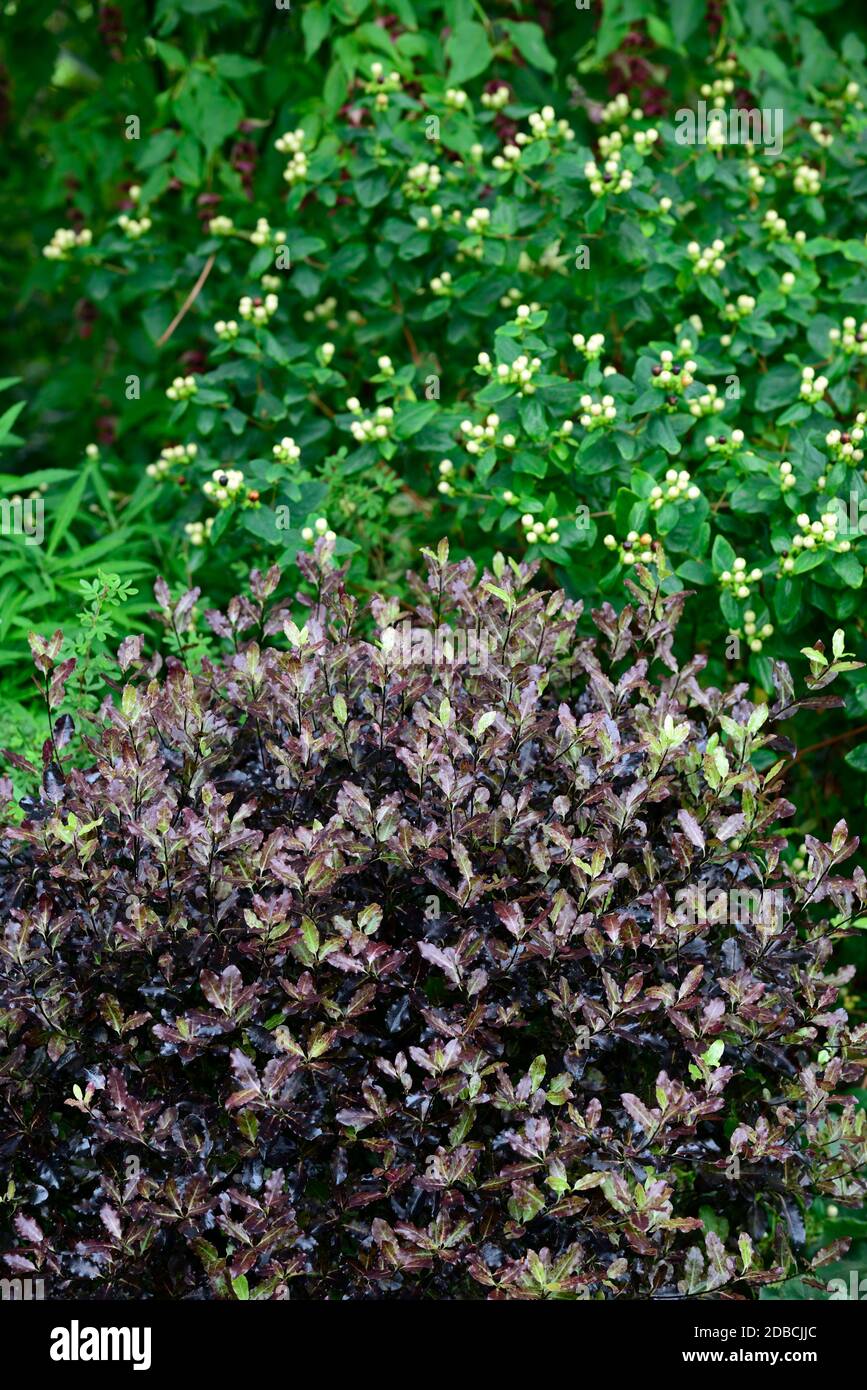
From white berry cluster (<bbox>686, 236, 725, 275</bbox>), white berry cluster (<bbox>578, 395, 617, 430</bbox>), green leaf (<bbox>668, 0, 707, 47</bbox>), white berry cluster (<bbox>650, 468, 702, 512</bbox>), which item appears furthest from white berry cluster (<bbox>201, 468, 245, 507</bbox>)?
green leaf (<bbox>668, 0, 707, 47</bbox>)

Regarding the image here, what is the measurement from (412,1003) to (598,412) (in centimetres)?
141

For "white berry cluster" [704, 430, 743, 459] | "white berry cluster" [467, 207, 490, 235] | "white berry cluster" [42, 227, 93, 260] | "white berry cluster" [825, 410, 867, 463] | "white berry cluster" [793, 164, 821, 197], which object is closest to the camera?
"white berry cluster" [825, 410, 867, 463]

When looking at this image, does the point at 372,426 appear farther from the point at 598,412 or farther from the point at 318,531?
the point at 598,412

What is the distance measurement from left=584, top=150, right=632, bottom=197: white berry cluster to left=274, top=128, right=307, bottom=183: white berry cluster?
759 mm

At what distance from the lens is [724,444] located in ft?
9.72

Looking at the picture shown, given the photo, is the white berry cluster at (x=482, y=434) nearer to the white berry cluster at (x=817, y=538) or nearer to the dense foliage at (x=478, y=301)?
the dense foliage at (x=478, y=301)

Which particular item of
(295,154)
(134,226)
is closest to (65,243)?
(134,226)

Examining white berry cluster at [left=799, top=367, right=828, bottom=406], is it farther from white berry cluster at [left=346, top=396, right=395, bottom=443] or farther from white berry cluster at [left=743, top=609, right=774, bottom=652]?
white berry cluster at [left=346, top=396, right=395, bottom=443]

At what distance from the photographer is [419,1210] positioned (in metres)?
2.20

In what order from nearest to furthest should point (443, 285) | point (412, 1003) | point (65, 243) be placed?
1. point (412, 1003)
2. point (443, 285)
3. point (65, 243)

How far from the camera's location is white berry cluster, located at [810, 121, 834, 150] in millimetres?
3555
